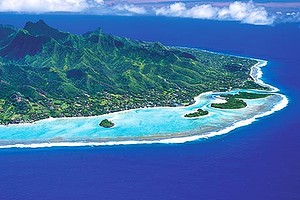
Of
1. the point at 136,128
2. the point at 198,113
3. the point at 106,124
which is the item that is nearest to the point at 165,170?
the point at 136,128

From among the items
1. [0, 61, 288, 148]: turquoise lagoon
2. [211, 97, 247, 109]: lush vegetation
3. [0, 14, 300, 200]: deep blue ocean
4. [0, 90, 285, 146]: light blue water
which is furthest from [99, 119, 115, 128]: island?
[211, 97, 247, 109]: lush vegetation

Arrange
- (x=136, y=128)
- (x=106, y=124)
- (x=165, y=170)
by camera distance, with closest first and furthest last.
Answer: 1. (x=165, y=170)
2. (x=136, y=128)
3. (x=106, y=124)

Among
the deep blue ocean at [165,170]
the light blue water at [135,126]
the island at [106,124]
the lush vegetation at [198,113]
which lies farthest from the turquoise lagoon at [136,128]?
the deep blue ocean at [165,170]

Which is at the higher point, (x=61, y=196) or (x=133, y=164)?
(x=133, y=164)

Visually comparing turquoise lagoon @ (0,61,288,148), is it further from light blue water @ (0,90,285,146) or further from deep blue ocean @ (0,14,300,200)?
deep blue ocean @ (0,14,300,200)

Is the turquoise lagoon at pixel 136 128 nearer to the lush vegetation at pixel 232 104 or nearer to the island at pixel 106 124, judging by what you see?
the island at pixel 106 124

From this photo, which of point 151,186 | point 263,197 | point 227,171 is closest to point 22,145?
point 151,186

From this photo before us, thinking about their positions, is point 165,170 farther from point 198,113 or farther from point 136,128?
point 198,113

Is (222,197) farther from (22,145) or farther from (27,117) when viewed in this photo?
(27,117)
